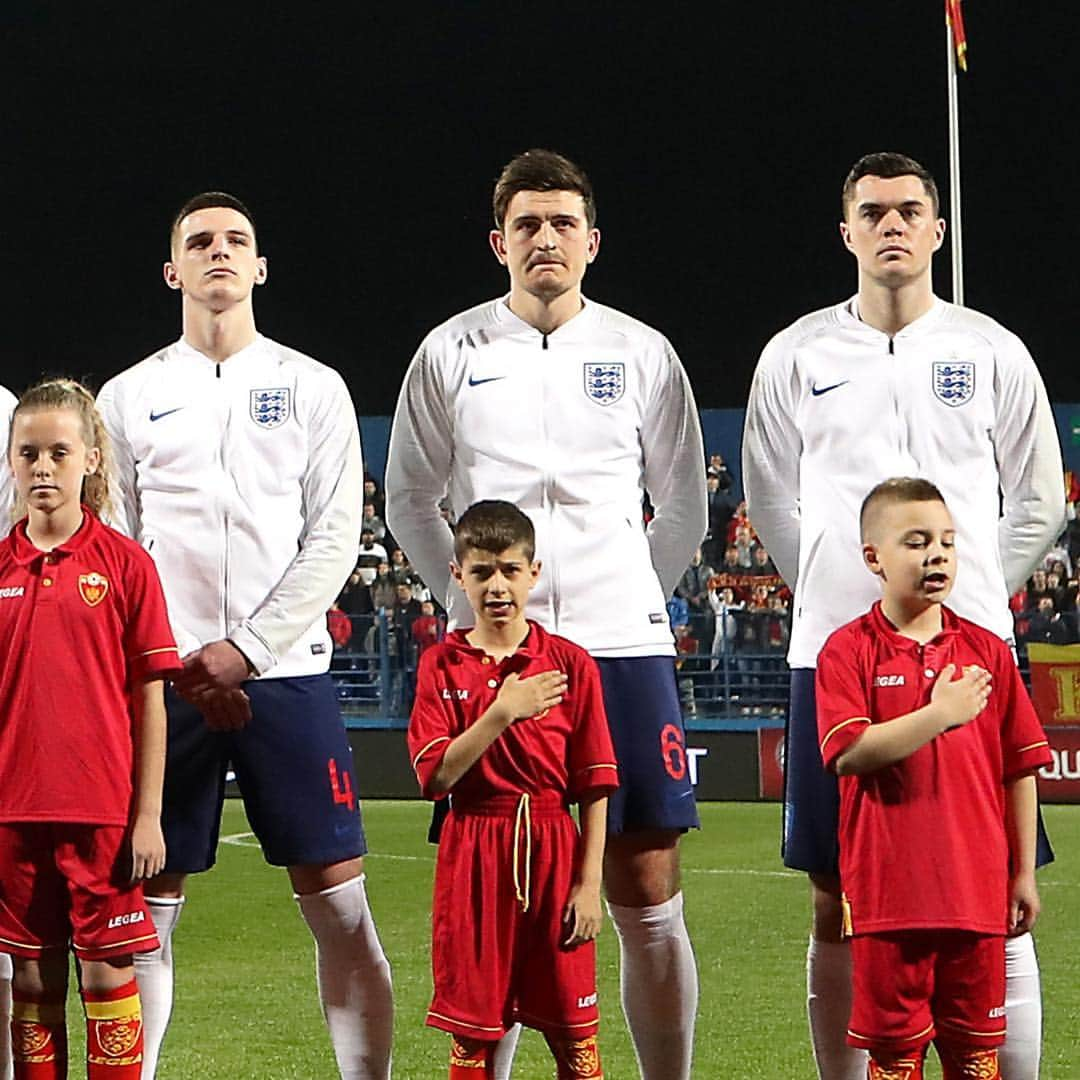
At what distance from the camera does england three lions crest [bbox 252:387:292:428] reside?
445cm

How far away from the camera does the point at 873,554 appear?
12.7 ft

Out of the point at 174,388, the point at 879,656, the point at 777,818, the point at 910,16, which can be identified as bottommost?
the point at 777,818

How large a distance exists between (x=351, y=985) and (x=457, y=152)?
2388cm

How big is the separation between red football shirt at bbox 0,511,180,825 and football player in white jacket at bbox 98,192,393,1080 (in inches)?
9.7

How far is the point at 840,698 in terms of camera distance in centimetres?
380

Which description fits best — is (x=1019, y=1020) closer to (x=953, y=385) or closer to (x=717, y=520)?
(x=953, y=385)

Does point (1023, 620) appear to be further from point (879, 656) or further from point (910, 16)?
point (910, 16)

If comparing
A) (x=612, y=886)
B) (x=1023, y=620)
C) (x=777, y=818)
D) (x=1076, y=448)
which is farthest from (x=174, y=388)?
(x=1076, y=448)

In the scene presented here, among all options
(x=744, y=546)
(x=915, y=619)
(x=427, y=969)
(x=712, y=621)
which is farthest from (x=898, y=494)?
(x=744, y=546)

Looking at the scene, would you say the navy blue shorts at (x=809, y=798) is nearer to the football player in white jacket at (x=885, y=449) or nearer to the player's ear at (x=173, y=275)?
the football player in white jacket at (x=885, y=449)

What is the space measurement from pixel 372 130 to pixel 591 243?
24.0m

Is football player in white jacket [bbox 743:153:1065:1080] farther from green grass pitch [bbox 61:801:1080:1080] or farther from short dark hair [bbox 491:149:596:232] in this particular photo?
green grass pitch [bbox 61:801:1080:1080]

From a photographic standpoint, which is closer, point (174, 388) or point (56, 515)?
point (56, 515)

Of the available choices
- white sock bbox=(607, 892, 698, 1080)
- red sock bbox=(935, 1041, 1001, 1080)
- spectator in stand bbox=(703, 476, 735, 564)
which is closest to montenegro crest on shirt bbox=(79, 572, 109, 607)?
white sock bbox=(607, 892, 698, 1080)
